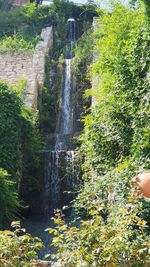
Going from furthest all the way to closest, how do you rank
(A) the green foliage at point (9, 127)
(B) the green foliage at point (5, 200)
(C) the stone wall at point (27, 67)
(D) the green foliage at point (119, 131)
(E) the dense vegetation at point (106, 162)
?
(C) the stone wall at point (27, 67) → (A) the green foliage at point (9, 127) → (B) the green foliage at point (5, 200) → (D) the green foliage at point (119, 131) → (E) the dense vegetation at point (106, 162)

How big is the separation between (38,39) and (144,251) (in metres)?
15.7

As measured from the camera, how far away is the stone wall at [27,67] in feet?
47.8

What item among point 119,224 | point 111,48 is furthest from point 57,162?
point 119,224

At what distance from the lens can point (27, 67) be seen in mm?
15906

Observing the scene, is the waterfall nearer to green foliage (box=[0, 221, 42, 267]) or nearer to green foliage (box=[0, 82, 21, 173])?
green foliage (box=[0, 82, 21, 173])

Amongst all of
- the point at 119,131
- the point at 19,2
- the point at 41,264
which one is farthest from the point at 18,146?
the point at 19,2

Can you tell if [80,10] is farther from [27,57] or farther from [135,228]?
[135,228]

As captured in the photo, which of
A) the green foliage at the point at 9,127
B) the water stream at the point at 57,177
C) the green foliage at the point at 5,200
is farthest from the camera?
the water stream at the point at 57,177

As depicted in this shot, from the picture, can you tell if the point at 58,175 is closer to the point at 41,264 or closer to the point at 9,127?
the point at 9,127

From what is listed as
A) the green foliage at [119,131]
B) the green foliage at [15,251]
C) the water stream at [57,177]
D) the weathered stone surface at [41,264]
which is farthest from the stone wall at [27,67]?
the green foliage at [15,251]

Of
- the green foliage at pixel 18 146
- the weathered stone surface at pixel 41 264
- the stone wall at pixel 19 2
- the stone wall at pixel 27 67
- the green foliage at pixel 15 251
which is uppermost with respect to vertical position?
the stone wall at pixel 19 2

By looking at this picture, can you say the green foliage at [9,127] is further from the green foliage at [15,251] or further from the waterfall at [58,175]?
the green foliage at [15,251]

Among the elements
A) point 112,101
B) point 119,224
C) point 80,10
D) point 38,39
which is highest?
point 80,10

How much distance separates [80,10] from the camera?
22281 mm
